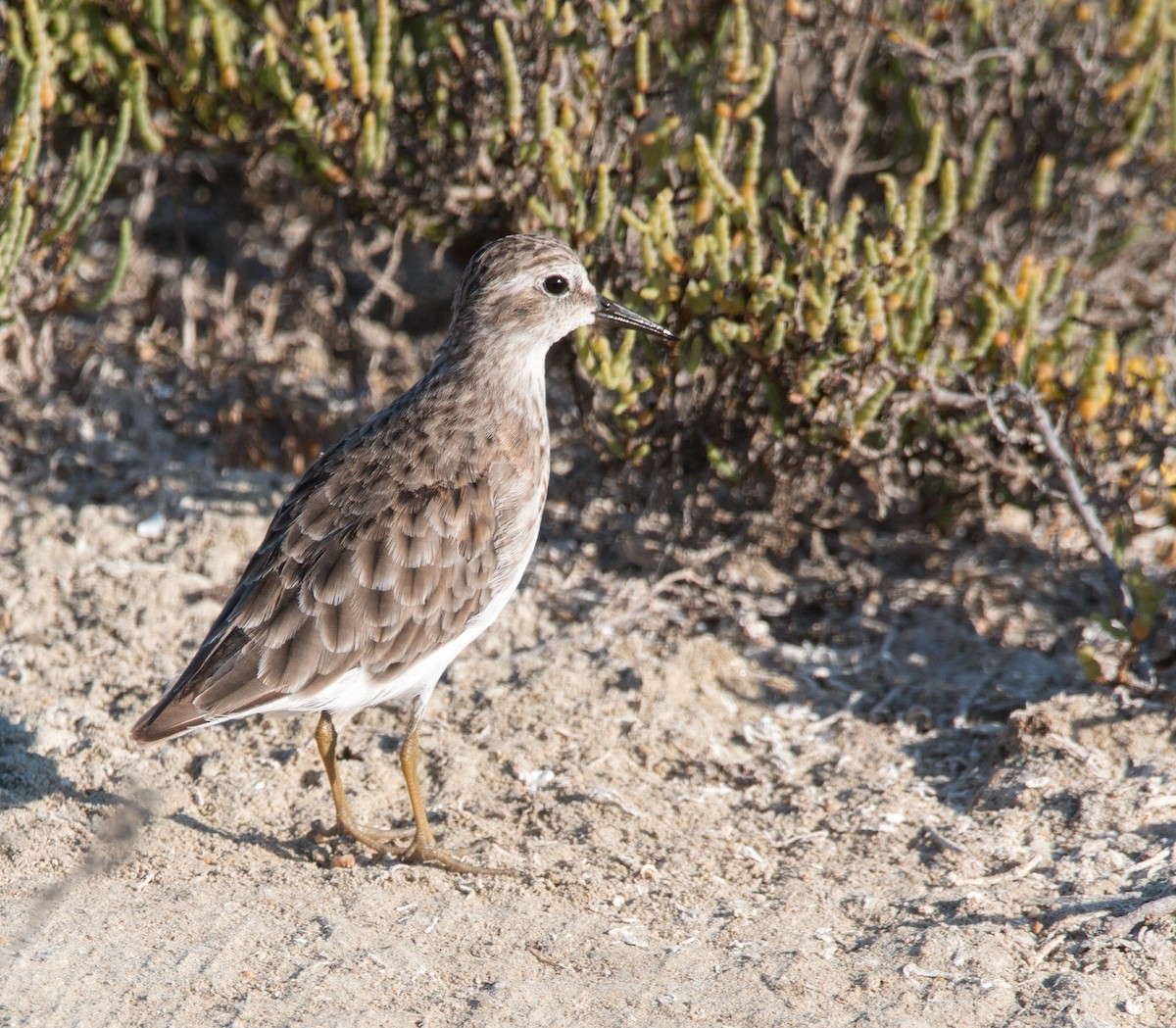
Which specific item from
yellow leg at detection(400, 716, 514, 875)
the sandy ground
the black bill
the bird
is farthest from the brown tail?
the black bill

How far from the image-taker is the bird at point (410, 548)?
467 cm

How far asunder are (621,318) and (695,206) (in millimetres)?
855

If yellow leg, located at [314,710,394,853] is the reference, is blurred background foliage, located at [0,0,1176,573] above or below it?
above

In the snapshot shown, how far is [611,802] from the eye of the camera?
17.0ft

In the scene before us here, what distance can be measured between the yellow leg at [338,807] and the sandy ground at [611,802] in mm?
93

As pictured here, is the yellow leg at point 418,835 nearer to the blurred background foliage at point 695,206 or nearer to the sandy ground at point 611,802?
the sandy ground at point 611,802

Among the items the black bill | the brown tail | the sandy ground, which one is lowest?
the sandy ground

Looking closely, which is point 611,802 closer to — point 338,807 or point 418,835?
point 418,835

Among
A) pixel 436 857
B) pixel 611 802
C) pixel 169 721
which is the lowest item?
pixel 611 802

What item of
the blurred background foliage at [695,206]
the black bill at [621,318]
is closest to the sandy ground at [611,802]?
the blurred background foliage at [695,206]

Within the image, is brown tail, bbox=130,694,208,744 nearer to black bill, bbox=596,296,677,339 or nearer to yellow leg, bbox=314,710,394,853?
yellow leg, bbox=314,710,394,853

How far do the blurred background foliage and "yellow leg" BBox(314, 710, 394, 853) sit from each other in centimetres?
184

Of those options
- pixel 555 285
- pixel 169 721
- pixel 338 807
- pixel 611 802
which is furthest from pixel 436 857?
pixel 555 285

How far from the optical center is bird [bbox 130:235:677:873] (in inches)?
184
